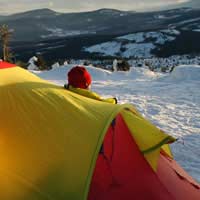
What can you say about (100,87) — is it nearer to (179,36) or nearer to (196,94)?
(196,94)

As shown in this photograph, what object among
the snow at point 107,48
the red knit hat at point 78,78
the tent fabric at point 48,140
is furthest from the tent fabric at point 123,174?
the snow at point 107,48

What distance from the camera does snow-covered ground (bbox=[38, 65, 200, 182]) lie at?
7.75 m

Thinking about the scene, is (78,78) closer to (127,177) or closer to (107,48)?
(127,177)

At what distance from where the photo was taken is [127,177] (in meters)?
4.53

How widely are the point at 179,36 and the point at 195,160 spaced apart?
14629 cm

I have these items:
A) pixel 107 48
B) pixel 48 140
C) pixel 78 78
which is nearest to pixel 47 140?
pixel 48 140

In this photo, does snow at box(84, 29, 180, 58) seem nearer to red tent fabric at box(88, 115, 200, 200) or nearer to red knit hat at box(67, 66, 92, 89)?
red knit hat at box(67, 66, 92, 89)

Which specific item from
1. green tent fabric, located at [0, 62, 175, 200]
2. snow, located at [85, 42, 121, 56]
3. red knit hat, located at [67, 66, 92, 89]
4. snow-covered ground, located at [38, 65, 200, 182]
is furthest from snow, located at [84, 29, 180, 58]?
green tent fabric, located at [0, 62, 175, 200]

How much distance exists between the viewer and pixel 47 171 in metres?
4.05

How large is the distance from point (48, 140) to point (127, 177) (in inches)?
37.5

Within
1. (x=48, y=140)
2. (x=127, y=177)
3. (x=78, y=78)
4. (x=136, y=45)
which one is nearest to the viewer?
(x=48, y=140)

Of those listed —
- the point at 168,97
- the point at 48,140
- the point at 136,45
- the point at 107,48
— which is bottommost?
the point at 107,48

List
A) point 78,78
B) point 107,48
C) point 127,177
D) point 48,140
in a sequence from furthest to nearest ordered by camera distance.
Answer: point 107,48 < point 78,78 < point 127,177 < point 48,140

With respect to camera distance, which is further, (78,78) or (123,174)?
(78,78)
